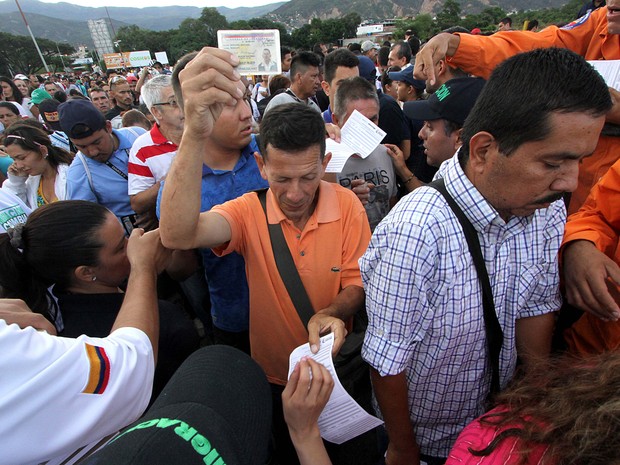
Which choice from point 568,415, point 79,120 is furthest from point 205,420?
point 79,120

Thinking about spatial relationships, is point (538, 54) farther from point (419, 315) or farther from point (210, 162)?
point (210, 162)

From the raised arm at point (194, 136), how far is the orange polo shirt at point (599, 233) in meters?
1.47

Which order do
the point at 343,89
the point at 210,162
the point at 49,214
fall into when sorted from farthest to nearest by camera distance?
1. the point at 343,89
2. the point at 210,162
3. the point at 49,214

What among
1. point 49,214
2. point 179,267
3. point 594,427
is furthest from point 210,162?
point 594,427

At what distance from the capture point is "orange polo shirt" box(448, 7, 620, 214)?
6.47ft

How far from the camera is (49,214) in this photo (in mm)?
1530

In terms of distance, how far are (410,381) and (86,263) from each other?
147 centimetres

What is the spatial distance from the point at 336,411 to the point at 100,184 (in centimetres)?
288

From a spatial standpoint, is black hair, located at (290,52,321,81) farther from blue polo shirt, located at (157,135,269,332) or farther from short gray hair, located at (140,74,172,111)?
blue polo shirt, located at (157,135,269,332)

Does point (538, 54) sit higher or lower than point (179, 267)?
higher

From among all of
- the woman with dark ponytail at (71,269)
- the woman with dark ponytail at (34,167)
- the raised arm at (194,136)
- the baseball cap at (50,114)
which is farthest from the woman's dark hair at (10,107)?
the raised arm at (194,136)

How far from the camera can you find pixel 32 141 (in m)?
3.11

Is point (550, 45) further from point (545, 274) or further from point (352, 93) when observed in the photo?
point (545, 274)

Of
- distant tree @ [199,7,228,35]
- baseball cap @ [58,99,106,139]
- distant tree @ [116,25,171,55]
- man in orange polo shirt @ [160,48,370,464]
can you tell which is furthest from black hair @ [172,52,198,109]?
distant tree @ [199,7,228,35]
